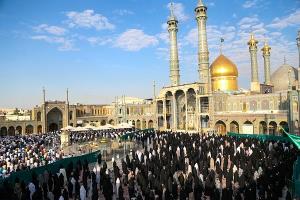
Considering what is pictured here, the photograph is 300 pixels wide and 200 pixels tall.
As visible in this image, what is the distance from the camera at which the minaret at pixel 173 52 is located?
1815 inches

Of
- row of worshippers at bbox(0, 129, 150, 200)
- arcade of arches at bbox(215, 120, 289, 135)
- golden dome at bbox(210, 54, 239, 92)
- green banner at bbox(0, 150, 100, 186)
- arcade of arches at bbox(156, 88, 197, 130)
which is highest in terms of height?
golden dome at bbox(210, 54, 239, 92)

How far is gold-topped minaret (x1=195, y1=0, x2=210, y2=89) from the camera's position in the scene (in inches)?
1620

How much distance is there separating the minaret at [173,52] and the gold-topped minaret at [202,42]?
17.2 ft

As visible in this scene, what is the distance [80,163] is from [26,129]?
114 ft

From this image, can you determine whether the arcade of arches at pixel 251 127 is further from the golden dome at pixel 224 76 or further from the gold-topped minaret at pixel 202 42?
the golden dome at pixel 224 76

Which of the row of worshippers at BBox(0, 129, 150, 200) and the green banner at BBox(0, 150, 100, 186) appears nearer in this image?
the row of worshippers at BBox(0, 129, 150, 200)

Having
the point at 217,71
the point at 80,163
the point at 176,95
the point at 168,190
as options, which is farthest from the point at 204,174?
the point at 217,71

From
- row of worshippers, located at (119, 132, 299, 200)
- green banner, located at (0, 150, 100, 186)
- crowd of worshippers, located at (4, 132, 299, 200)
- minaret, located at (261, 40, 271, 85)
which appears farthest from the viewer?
minaret, located at (261, 40, 271, 85)

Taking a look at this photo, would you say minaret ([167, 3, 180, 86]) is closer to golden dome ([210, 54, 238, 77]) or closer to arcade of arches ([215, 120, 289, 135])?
golden dome ([210, 54, 238, 77])

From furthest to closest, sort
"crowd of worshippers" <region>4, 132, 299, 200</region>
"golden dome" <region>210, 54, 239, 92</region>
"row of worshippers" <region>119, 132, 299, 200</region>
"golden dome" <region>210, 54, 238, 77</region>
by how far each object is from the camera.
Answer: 1. "golden dome" <region>210, 54, 238, 77</region>
2. "golden dome" <region>210, 54, 239, 92</region>
3. "crowd of worshippers" <region>4, 132, 299, 200</region>
4. "row of worshippers" <region>119, 132, 299, 200</region>

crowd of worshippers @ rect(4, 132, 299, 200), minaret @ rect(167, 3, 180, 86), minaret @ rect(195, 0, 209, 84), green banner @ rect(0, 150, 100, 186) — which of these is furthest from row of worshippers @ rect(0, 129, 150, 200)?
minaret @ rect(167, 3, 180, 86)

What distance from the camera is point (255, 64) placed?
41.9m

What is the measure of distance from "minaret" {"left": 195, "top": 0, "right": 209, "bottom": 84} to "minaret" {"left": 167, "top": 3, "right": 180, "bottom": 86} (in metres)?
5.25

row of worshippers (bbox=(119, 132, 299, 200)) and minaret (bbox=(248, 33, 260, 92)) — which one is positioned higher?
minaret (bbox=(248, 33, 260, 92))
